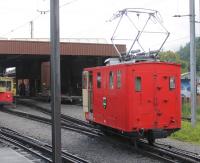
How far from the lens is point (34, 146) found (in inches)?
667

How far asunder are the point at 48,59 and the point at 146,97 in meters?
36.2

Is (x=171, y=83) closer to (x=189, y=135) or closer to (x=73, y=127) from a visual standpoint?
(x=189, y=135)

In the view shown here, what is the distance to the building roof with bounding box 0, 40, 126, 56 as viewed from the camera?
4094cm

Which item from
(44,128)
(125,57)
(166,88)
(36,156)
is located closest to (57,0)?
(36,156)

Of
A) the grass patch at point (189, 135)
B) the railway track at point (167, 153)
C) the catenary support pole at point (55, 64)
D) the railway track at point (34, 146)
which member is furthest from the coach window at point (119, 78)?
the catenary support pole at point (55, 64)

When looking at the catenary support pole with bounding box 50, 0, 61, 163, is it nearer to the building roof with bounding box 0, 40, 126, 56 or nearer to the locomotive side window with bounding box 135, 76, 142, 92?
the locomotive side window with bounding box 135, 76, 142, 92

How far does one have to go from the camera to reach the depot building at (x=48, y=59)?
41.1 meters

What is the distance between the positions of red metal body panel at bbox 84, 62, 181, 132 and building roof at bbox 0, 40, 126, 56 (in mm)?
25047

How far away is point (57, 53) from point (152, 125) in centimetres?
850

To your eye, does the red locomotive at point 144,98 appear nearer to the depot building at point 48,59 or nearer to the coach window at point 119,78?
the coach window at point 119,78

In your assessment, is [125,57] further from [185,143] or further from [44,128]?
[44,128]

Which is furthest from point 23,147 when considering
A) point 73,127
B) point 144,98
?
point 73,127

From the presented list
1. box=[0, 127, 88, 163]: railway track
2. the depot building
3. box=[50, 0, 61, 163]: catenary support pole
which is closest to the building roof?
the depot building

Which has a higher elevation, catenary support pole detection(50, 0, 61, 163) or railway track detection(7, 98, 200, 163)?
catenary support pole detection(50, 0, 61, 163)
